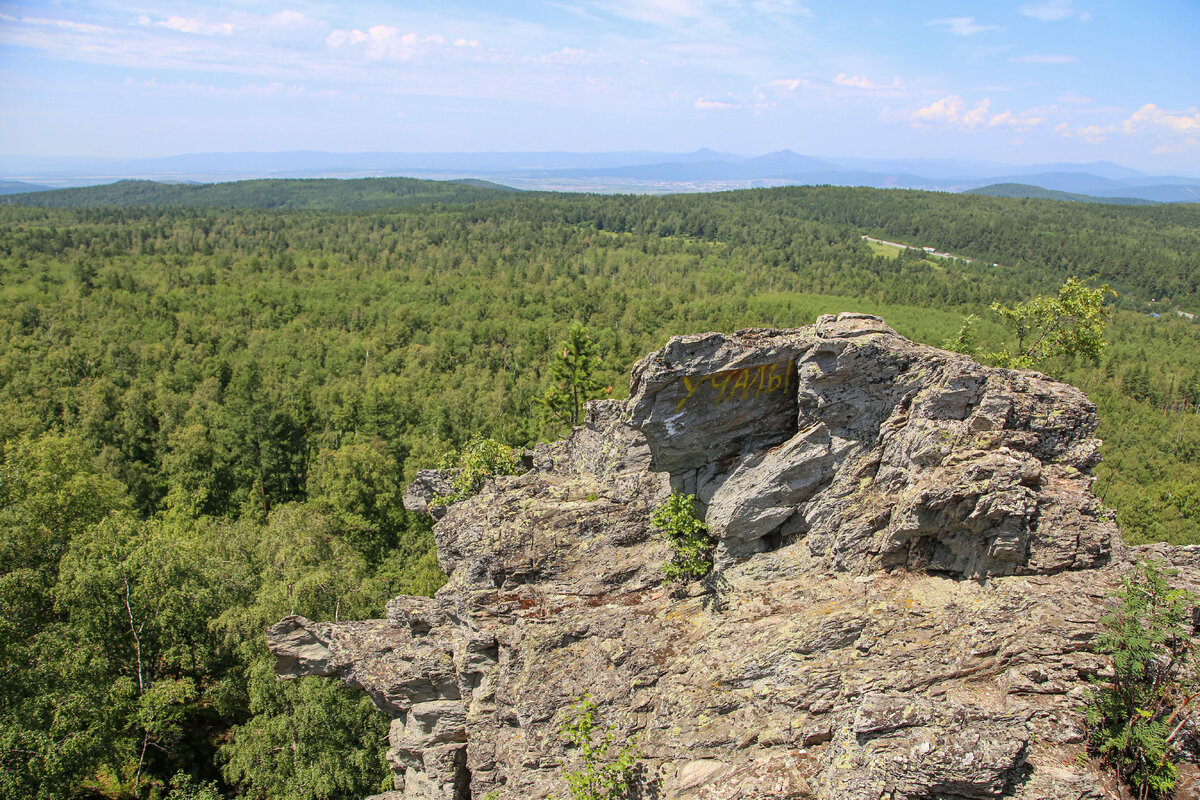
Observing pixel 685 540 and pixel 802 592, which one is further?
pixel 685 540

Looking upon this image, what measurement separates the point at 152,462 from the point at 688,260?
11303 cm

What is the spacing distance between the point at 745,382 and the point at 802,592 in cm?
504

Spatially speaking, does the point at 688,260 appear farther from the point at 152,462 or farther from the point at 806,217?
the point at 152,462

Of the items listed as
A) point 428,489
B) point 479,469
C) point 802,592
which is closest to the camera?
point 802,592

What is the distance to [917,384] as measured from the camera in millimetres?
13664

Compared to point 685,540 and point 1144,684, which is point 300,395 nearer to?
point 685,540

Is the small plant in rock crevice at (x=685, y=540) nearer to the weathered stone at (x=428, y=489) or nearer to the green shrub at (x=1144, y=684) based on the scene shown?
the green shrub at (x=1144, y=684)

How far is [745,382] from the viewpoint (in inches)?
589

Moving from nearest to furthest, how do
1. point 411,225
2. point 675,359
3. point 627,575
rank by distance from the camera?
point 675,359 < point 627,575 < point 411,225

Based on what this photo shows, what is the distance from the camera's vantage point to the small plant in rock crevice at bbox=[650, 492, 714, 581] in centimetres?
1527

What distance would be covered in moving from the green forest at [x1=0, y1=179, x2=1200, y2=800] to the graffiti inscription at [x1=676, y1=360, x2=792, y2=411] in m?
19.9

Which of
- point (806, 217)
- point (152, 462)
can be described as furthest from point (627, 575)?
point (806, 217)

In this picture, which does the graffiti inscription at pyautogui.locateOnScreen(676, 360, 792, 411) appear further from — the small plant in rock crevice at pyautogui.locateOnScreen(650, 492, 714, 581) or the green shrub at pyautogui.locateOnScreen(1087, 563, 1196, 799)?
the green shrub at pyautogui.locateOnScreen(1087, 563, 1196, 799)

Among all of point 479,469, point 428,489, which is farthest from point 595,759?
point 428,489
